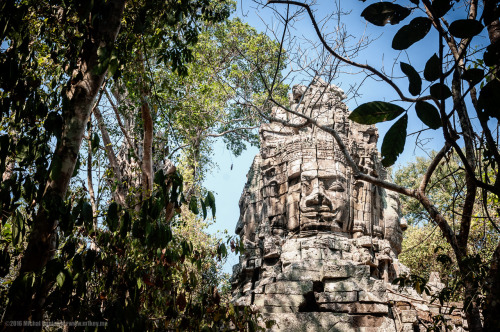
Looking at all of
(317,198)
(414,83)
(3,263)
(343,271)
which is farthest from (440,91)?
(317,198)

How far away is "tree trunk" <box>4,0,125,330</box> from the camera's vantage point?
10.2 feet

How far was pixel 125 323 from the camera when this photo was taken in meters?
3.49

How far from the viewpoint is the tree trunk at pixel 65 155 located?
310 cm

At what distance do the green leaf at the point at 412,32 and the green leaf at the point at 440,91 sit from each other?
19 cm

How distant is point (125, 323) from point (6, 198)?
3.99ft

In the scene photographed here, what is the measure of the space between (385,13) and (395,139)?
1.55ft

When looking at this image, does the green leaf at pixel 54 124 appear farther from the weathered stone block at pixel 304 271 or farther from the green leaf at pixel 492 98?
the weathered stone block at pixel 304 271

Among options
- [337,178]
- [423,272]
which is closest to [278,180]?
[337,178]

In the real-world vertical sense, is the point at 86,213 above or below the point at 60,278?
above

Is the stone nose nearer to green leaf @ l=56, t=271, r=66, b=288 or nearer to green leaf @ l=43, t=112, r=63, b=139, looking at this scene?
green leaf @ l=43, t=112, r=63, b=139

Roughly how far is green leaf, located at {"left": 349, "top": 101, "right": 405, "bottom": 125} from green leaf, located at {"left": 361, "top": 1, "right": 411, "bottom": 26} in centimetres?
32

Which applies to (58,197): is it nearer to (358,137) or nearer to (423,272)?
(358,137)

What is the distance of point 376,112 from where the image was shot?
178cm

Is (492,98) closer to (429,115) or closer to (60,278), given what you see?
(429,115)
